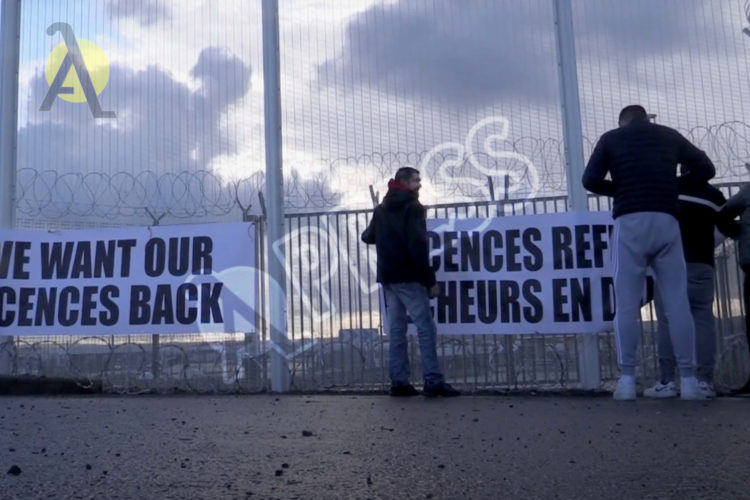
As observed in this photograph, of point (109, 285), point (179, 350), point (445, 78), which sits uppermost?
point (445, 78)

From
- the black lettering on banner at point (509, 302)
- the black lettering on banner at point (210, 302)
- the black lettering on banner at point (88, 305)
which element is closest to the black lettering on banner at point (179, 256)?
the black lettering on banner at point (210, 302)

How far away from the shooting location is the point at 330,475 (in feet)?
10.5

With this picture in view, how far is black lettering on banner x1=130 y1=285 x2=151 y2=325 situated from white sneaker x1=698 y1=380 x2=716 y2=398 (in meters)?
4.29

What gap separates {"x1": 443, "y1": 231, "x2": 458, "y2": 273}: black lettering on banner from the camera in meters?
7.41

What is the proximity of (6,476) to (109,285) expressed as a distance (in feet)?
15.9

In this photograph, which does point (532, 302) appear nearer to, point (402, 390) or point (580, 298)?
point (580, 298)

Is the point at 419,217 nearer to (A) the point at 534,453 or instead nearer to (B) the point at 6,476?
(A) the point at 534,453

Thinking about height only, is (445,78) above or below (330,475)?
above

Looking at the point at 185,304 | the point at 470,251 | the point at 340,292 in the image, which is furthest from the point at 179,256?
the point at 470,251

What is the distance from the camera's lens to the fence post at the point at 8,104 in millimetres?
8562

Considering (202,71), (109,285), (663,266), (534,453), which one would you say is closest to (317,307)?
(109,285)

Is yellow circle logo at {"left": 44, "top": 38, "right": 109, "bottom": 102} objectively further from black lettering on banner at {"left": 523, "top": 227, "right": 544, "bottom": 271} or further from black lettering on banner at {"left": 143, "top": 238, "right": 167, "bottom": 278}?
black lettering on banner at {"left": 523, "top": 227, "right": 544, "bottom": 271}

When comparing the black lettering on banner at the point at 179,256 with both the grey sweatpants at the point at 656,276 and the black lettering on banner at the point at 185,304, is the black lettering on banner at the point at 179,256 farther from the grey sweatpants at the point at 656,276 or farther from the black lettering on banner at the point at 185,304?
the grey sweatpants at the point at 656,276

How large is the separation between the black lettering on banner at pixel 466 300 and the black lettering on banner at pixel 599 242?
95 cm
